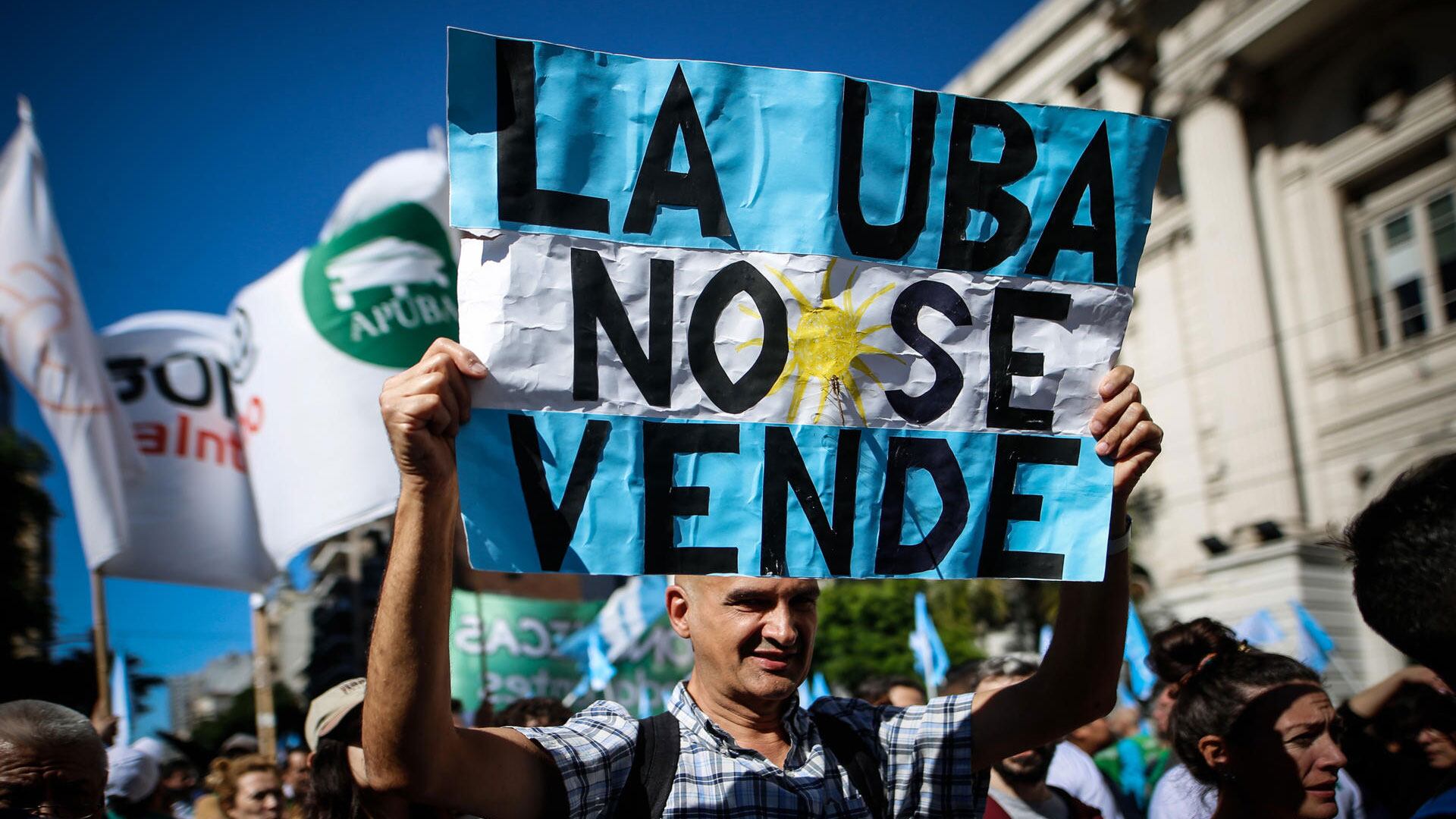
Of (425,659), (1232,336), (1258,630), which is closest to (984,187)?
(425,659)

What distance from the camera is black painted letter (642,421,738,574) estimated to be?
6.73 feet

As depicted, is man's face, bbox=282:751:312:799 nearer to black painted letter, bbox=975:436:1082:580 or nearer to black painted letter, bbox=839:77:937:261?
black painted letter, bbox=975:436:1082:580

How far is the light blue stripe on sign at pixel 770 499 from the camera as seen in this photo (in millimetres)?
1962

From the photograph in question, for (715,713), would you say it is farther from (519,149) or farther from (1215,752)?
(1215,752)

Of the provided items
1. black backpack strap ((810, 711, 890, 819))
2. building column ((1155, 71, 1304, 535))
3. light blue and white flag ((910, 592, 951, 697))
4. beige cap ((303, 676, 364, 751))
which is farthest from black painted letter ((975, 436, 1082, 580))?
building column ((1155, 71, 1304, 535))

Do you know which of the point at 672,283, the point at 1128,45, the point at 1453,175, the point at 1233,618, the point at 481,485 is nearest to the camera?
the point at 481,485

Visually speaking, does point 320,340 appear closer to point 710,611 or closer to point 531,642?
point 531,642

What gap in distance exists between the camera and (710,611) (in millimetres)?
2186

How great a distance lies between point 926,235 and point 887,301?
174 millimetres

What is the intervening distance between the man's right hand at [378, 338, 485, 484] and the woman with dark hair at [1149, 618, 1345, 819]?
7.41ft

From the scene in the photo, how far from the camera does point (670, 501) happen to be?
81.7 inches

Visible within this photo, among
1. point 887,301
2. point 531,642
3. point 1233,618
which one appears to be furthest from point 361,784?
point 1233,618

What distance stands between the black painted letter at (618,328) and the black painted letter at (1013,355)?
693 millimetres

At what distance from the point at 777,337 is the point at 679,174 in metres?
0.37
